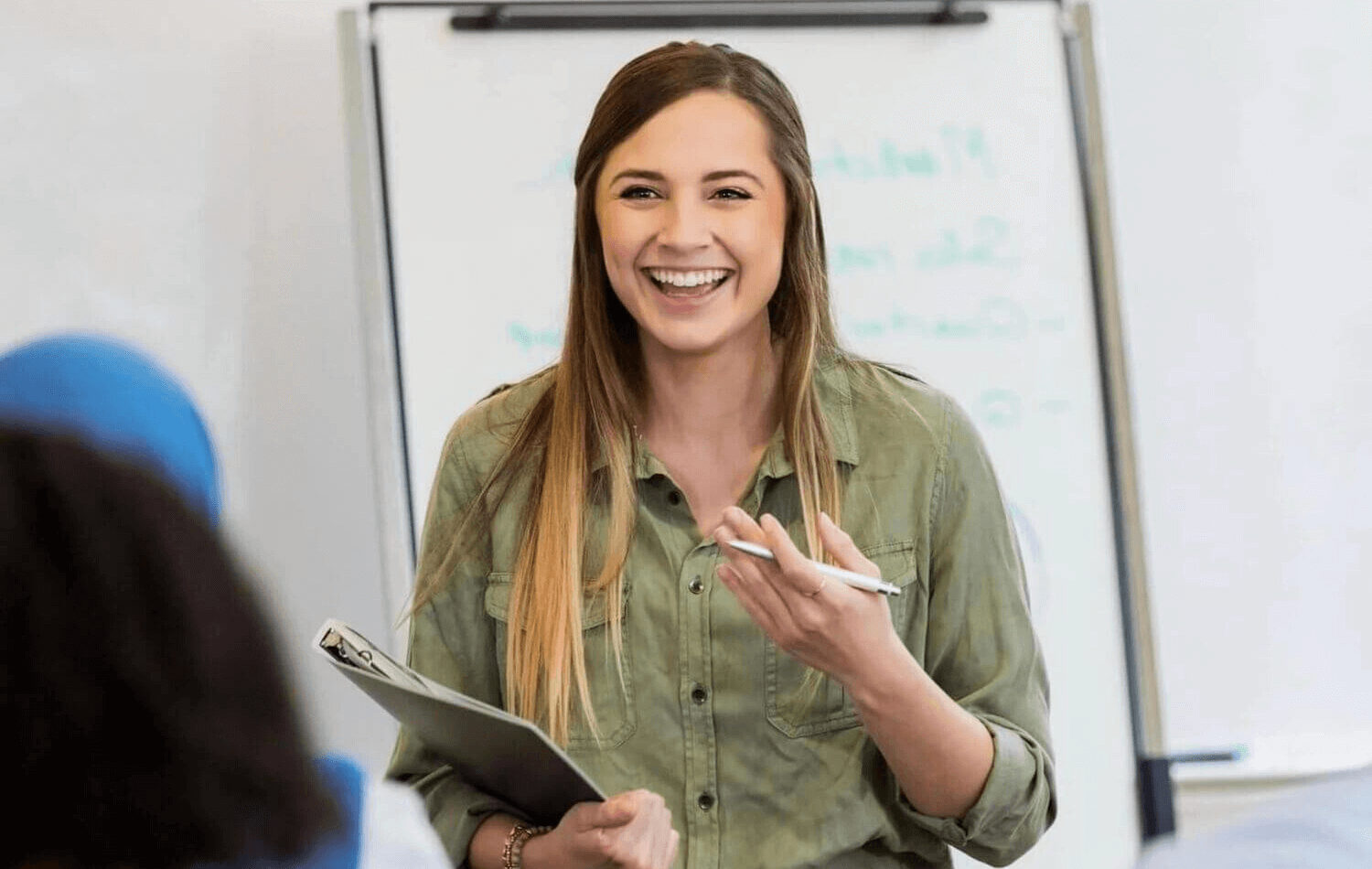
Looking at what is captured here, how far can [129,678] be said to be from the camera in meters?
0.58

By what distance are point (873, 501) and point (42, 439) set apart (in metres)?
0.95

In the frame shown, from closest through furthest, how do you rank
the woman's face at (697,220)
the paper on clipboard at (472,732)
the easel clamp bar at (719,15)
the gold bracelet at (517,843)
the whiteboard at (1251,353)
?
the paper on clipboard at (472,732) < the gold bracelet at (517,843) < the woman's face at (697,220) < the easel clamp bar at (719,15) < the whiteboard at (1251,353)

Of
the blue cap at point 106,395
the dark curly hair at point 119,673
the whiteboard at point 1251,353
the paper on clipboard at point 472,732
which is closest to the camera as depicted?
the dark curly hair at point 119,673

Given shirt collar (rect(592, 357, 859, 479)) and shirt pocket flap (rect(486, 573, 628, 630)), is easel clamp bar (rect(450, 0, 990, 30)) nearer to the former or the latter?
shirt collar (rect(592, 357, 859, 479))

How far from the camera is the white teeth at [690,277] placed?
1478mm

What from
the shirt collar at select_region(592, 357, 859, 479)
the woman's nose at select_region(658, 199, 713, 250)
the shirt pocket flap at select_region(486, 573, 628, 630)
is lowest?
the shirt pocket flap at select_region(486, 573, 628, 630)

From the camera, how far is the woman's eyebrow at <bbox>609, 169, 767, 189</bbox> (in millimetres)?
1483

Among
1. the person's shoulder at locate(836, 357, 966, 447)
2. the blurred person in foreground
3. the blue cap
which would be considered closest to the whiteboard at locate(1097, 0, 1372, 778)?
the person's shoulder at locate(836, 357, 966, 447)

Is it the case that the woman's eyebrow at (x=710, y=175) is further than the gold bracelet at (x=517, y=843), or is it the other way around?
the woman's eyebrow at (x=710, y=175)

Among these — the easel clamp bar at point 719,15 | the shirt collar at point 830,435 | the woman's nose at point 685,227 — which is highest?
the easel clamp bar at point 719,15

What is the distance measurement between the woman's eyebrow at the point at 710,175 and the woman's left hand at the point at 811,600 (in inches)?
13.1

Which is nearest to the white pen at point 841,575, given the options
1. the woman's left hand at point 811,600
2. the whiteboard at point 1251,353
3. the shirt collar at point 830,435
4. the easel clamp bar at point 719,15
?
the woman's left hand at point 811,600

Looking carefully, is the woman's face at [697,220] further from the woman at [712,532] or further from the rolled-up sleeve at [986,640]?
the rolled-up sleeve at [986,640]

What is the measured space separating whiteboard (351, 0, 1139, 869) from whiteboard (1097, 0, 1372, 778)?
20 cm
